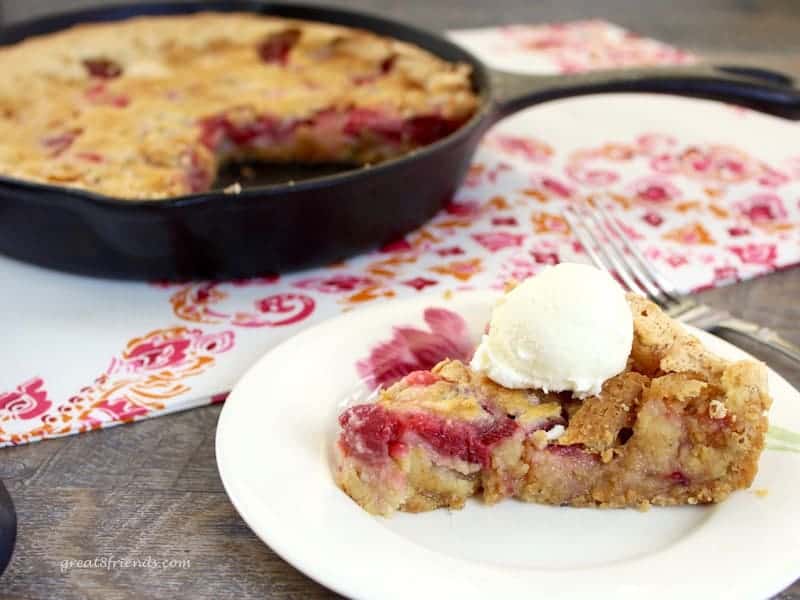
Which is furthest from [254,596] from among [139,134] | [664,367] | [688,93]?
[688,93]

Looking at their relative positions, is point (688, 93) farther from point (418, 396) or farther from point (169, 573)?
point (169, 573)

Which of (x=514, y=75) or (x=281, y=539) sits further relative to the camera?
(x=514, y=75)

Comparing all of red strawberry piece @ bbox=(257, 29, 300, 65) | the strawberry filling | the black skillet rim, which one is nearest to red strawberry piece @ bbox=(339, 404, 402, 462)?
the strawberry filling

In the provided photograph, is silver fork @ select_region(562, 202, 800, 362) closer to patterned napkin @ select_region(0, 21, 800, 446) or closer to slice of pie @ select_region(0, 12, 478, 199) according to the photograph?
patterned napkin @ select_region(0, 21, 800, 446)

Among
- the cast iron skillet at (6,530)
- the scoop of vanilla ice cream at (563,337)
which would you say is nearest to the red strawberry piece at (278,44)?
the scoop of vanilla ice cream at (563,337)

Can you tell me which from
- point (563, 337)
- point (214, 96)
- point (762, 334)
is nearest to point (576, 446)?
point (563, 337)

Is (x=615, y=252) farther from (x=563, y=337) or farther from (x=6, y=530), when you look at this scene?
(x=6, y=530)
